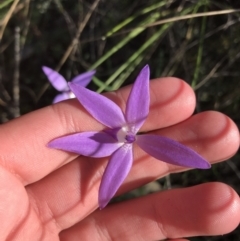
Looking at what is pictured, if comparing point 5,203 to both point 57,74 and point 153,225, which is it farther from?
point 57,74

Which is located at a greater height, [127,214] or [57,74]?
[57,74]

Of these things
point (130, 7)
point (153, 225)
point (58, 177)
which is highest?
point (130, 7)

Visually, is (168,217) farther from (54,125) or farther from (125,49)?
(125,49)

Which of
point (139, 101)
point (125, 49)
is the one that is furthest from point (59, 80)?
point (139, 101)

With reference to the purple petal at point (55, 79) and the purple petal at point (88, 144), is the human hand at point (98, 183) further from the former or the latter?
the purple petal at point (55, 79)

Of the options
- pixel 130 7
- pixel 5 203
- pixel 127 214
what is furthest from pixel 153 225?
pixel 130 7

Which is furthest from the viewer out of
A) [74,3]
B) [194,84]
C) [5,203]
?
[74,3]

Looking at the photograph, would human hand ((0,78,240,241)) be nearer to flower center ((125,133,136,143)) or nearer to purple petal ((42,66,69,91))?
flower center ((125,133,136,143))
